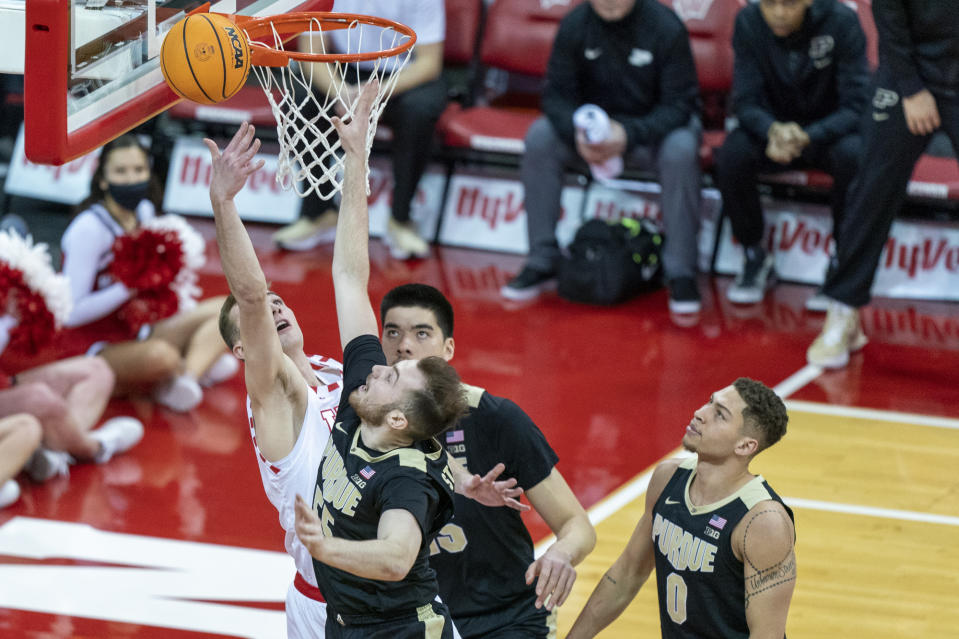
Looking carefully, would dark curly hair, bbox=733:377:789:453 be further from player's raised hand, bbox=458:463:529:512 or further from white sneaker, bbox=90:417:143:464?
white sneaker, bbox=90:417:143:464

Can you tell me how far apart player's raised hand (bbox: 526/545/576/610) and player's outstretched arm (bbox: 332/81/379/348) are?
2.60ft

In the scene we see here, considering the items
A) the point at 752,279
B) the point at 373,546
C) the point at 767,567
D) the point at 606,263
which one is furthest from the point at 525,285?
the point at 373,546

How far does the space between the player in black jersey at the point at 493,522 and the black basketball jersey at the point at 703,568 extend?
278 mm

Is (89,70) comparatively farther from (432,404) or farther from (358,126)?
(432,404)

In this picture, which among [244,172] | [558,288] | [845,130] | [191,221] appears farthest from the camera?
[191,221]

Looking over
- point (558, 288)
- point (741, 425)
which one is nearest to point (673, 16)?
point (558, 288)

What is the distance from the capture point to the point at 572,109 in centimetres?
895

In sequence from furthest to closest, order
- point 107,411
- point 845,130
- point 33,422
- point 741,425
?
1. point 845,130
2. point 107,411
3. point 33,422
4. point 741,425

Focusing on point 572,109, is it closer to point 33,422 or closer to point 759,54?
point 759,54

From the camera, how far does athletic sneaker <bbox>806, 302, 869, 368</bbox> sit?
7.68 m

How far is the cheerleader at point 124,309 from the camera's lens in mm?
6707

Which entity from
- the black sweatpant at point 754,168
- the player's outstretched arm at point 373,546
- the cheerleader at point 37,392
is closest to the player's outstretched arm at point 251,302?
the player's outstretched arm at point 373,546

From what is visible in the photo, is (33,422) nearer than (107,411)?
→ Yes

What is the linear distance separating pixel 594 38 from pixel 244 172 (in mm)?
5857
